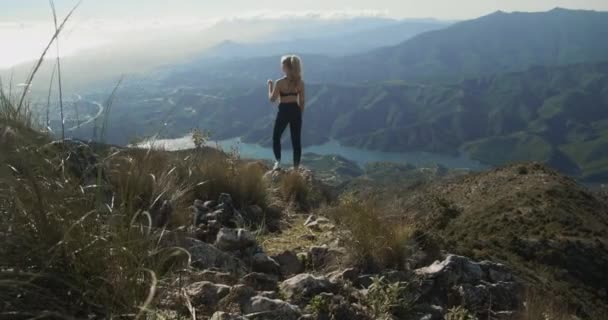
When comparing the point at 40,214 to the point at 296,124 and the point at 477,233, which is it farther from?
the point at 477,233

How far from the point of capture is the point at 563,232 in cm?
1784

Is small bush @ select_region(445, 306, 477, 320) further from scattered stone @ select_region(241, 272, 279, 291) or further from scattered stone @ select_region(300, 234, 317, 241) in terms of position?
scattered stone @ select_region(300, 234, 317, 241)

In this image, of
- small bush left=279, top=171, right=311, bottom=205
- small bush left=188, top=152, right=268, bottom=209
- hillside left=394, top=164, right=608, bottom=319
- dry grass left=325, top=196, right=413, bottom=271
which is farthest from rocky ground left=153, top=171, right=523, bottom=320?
small bush left=279, top=171, right=311, bottom=205

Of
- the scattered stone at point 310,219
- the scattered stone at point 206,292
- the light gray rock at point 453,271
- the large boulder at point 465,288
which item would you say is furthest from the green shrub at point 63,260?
the scattered stone at point 310,219

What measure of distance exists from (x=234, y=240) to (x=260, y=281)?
82cm

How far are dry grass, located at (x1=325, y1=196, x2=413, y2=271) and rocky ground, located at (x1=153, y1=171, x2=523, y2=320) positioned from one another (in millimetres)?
131

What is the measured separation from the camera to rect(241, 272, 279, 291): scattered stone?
4484 millimetres

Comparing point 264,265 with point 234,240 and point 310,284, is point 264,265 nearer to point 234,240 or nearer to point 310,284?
Result: point 234,240

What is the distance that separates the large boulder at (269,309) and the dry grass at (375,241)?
56.8 inches

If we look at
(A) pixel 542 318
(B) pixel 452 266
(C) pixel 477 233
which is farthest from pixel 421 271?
(C) pixel 477 233

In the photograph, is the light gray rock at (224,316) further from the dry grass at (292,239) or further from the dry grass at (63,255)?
the dry grass at (292,239)

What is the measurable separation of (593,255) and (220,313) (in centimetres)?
1630

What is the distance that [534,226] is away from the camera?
61.0ft

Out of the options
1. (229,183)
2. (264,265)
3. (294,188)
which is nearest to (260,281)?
(264,265)
